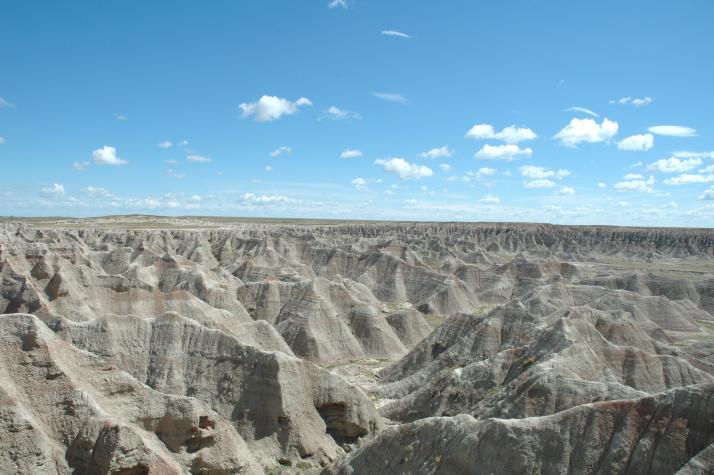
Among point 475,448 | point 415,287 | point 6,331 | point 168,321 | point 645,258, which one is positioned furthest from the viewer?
point 645,258

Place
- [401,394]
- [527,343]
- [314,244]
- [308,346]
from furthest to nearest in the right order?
[314,244], [308,346], [401,394], [527,343]

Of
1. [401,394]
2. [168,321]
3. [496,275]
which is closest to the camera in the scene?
[168,321]

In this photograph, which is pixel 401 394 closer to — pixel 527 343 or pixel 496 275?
pixel 527 343

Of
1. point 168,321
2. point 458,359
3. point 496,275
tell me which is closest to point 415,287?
point 496,275

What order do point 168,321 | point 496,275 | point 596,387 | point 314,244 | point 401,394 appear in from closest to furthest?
point 596,387
point 168,321
point 401,394
point 496,275
point 314,244

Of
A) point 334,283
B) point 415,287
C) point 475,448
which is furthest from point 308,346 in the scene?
point 415,287

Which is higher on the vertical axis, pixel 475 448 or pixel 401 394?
pixel 475 448

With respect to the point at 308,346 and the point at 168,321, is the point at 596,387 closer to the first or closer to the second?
the point at 168,321

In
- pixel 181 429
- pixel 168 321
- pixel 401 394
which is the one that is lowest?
pixel 401 394

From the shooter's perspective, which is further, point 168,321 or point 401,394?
point 401,394
